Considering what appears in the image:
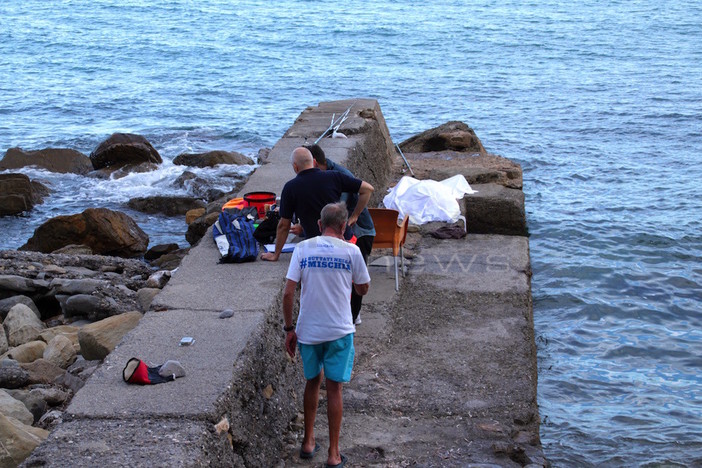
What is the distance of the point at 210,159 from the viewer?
1830 centimetres

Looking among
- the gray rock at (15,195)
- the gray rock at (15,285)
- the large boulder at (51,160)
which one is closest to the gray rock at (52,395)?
the gray rock at (15,285)

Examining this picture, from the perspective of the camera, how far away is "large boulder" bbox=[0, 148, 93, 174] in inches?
731

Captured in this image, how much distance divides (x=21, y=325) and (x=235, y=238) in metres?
2.54

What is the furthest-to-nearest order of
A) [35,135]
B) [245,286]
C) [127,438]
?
[35,135] → [245,286] → [127,438]

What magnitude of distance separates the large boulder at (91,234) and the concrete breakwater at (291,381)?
4084mm

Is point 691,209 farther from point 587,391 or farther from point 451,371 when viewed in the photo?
point 451,371

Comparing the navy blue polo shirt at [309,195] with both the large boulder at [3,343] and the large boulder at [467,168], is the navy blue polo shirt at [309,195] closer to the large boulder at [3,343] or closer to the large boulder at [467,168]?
the large boulder at [3,343]

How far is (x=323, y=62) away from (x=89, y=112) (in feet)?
34.6

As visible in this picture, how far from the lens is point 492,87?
27.0 metres

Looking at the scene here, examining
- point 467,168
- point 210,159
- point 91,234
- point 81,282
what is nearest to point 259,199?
point 81,282

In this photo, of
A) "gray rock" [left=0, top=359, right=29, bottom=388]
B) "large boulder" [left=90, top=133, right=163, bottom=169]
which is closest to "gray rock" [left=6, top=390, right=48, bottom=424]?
"gray rock" [left=0, top=359, right=29, bottom=388]

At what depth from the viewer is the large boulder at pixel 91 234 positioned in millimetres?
12211

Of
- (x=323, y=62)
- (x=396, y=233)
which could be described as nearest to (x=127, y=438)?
(x=396, y=233)

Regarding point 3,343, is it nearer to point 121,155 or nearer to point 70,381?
point 70,381
